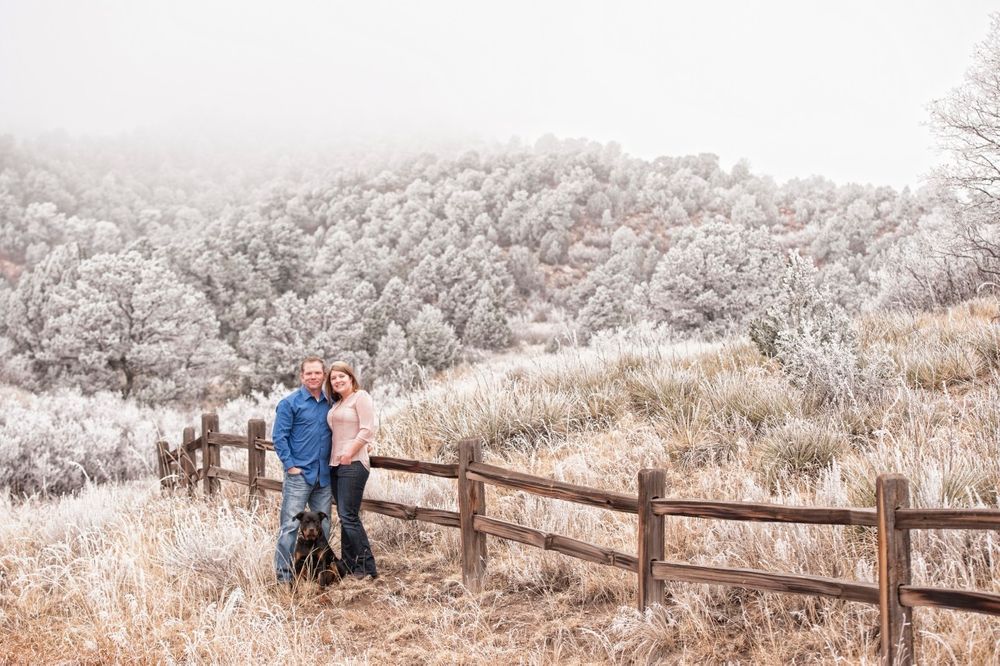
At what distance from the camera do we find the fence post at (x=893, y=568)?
3.45m

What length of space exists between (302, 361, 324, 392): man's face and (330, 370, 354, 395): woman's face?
0.10 metres

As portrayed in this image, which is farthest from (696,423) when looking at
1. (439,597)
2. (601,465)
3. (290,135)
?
(290,135)

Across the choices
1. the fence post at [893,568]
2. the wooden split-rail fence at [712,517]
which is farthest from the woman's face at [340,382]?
the fence post at [893,568]

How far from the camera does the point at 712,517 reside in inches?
163

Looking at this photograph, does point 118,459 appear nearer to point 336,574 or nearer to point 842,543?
point 336,574

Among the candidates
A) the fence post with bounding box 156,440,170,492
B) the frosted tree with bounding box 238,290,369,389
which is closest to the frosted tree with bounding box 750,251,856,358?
the fence post with bounding box 156,440,170,492

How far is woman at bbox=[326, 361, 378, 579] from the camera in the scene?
5863 mm

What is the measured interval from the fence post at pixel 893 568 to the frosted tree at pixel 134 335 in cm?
3062

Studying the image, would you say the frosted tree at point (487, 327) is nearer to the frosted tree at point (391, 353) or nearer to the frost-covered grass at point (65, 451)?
the frosted tree at point (391, 353)

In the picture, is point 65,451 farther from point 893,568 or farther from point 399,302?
point 399,302

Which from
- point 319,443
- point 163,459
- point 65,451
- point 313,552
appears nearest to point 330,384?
point 319,443

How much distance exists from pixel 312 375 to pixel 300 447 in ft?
2.00

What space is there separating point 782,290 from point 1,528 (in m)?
9.83

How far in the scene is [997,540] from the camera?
4.37 m
